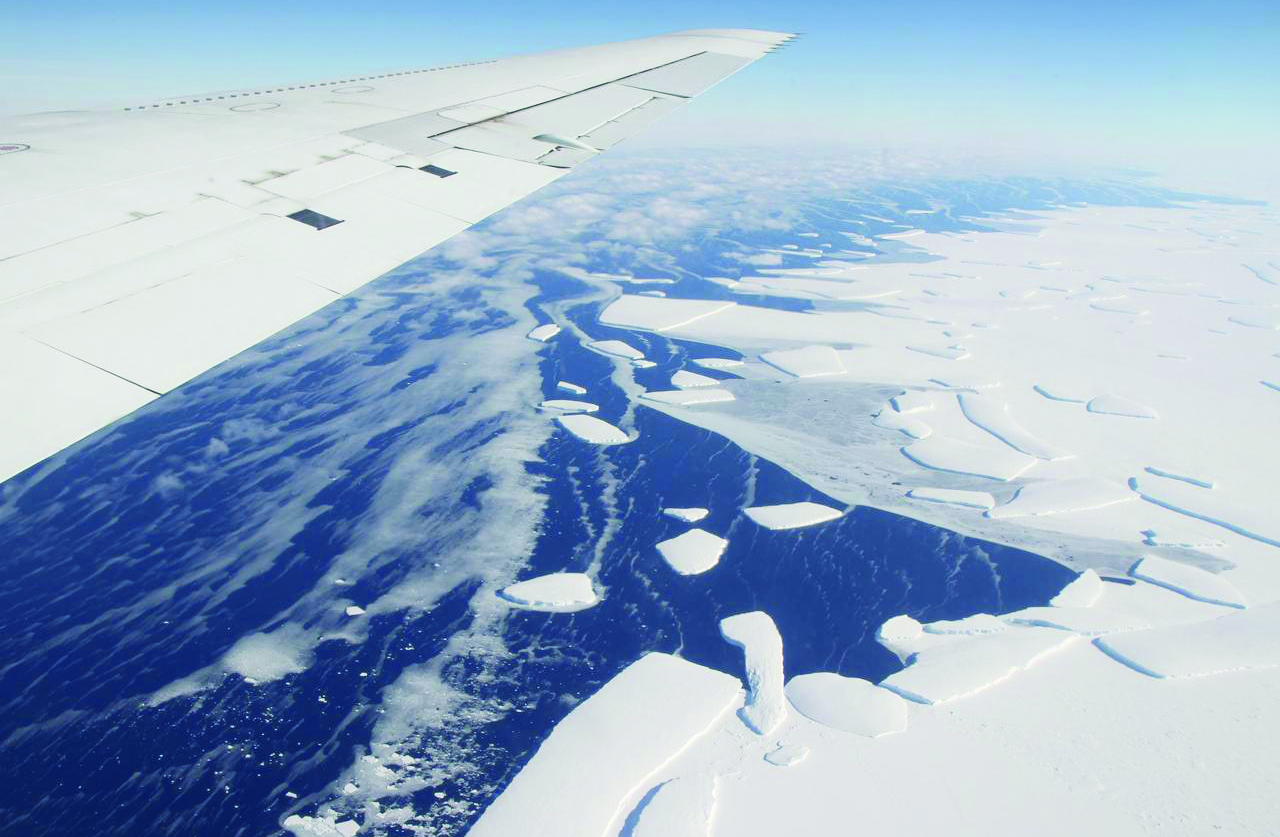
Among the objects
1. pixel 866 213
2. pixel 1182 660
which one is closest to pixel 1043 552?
pixel 1182 660

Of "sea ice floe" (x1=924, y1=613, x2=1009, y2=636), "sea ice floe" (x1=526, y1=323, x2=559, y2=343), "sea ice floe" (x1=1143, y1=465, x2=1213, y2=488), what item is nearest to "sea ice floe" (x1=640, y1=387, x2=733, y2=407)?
"sea ice floe" (x1=526, y1=323, x2=559, y2=343)

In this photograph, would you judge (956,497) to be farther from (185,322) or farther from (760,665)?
(185,322)

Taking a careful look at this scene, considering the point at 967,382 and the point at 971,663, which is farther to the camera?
the point at 967,382

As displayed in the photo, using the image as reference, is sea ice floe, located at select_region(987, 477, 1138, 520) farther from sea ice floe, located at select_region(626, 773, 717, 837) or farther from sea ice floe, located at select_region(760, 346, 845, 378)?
sea ice floe, located at select_region(626, 773, 717, 837)

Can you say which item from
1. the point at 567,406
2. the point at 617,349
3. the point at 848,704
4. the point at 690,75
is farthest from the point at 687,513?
the point at 617,349

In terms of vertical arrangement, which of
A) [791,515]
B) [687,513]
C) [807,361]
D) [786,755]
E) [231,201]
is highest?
[231,201]
